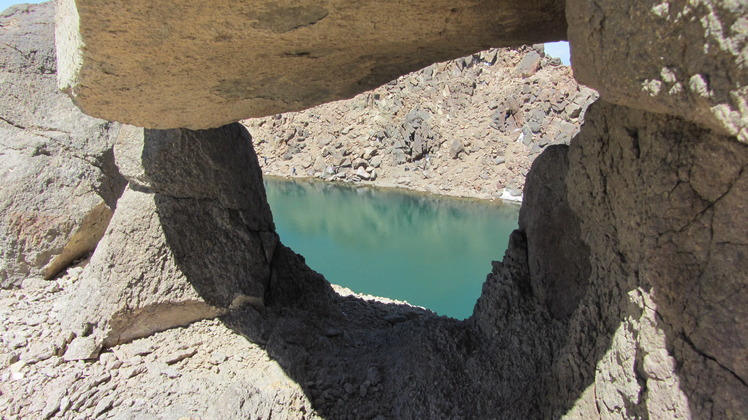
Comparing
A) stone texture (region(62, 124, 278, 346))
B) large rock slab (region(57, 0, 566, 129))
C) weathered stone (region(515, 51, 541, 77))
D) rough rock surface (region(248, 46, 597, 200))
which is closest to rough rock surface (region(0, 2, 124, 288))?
stone texture (region(62, 124, 278, 346))

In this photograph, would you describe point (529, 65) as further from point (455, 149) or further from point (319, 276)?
point (319, 276)

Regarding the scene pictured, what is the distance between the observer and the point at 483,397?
2230 mm

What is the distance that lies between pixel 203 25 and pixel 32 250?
2.19 meters

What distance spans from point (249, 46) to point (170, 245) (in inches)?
53.8

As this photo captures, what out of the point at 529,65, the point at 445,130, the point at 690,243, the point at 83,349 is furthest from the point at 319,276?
the point at 529,65

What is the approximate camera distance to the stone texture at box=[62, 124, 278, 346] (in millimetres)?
2480

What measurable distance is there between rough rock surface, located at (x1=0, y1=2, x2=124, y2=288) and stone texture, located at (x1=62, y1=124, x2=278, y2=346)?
510 mm

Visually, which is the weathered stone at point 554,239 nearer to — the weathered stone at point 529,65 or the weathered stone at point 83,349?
the weathered stone at point 83,349

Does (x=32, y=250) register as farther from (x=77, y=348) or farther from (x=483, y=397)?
(x=483, y=397)

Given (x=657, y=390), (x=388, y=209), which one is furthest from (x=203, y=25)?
(x=388, y=209)

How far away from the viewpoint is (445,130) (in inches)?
493

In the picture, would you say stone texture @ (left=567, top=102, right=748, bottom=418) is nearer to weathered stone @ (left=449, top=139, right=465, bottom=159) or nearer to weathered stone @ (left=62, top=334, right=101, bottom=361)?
weathered stone @ (left=62, top=334, right=101, bottom=361)

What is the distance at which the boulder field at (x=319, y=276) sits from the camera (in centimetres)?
114

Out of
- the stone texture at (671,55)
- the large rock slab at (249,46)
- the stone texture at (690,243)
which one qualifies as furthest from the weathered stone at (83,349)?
the stone texture at (671,55)
